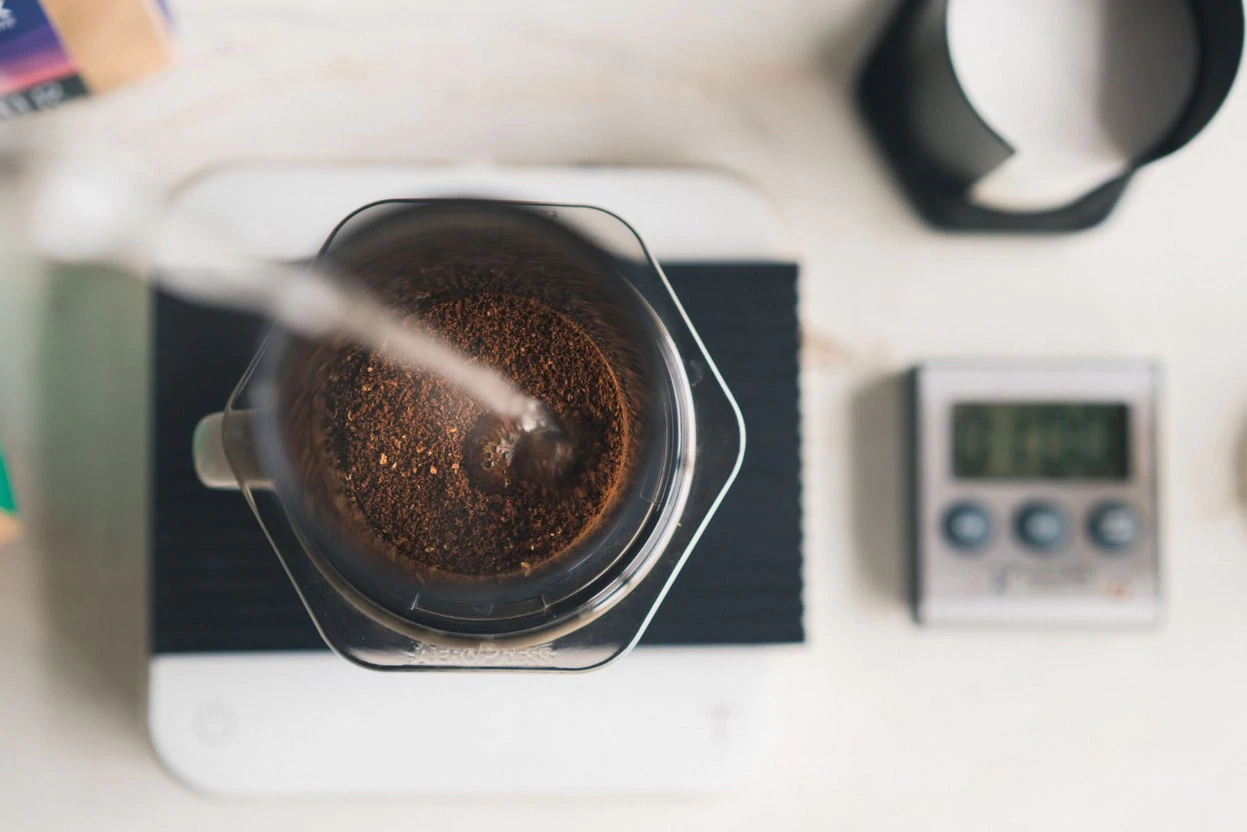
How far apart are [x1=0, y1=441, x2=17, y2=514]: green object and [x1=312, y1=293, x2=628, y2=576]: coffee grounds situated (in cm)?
Answer: 22

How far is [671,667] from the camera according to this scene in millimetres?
470

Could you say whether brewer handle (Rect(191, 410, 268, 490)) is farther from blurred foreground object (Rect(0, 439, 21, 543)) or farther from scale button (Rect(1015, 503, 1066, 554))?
scale button (Rect(1015, 503, 1066, 554))

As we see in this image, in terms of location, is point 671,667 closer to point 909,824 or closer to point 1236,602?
point 909,824

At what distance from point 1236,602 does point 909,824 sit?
0.22 metres

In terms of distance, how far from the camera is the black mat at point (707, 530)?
0.46 m

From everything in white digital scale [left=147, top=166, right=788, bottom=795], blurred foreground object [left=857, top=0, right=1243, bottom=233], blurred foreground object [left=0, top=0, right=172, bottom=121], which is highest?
blurred foreground object [left=0, top=0, right=172, bottom=121]

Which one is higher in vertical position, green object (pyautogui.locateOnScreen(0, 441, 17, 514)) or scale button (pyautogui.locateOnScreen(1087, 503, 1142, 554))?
green object (pyautogui.locateOnScreen(0, 441, 17, 514))

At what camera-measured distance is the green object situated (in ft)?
1.55

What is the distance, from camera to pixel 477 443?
0.38 metres

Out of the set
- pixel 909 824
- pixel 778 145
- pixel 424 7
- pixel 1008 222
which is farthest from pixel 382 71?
pixel 909 824

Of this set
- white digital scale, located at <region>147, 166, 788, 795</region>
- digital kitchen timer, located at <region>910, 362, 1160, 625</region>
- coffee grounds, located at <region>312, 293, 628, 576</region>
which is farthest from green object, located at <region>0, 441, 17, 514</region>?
digital kitchen timer, located at <region>910, 362, 1160, 625</region>

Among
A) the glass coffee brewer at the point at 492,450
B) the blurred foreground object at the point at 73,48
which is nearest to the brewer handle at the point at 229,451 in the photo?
the glass coffee brewer at the point at 492,450

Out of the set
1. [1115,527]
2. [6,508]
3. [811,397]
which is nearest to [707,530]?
[811,397]

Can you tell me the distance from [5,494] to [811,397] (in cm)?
42
